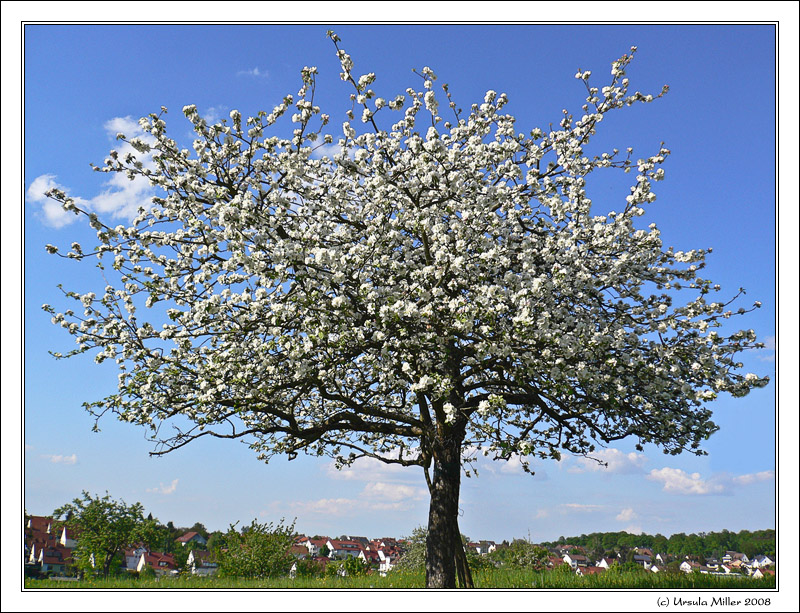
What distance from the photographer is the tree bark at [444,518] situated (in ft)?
47.9

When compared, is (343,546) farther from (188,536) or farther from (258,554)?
(258,554)

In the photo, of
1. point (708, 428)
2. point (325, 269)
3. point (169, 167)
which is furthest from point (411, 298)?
point (708, 428)

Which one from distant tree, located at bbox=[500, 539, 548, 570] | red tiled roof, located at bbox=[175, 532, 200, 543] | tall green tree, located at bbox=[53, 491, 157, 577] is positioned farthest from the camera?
red tiled roof, located at bbox=[175, 532, 200, 543]

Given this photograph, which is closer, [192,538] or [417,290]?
[417,290]

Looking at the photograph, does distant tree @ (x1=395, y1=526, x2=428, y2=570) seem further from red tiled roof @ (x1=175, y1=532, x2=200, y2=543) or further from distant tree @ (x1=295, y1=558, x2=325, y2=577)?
red tiled roof @ (x1=175, y1=532, x2=200, y2=543)

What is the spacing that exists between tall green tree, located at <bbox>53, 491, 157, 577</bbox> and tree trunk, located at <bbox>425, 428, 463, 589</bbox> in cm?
3120

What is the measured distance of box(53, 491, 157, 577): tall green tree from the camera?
38.2m

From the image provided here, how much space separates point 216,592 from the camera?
42.6ft

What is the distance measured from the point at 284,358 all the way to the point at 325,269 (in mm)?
2328

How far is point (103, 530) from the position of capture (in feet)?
125

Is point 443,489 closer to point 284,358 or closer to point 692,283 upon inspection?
point 284,358

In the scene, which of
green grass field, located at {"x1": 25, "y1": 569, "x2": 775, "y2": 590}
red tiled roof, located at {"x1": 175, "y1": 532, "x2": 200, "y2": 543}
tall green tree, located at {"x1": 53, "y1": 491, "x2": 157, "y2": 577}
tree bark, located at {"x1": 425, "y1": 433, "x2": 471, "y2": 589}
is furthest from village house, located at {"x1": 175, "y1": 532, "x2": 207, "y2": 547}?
tree bark, located at {"x1": 425, "y1": 433, "x2": 471, "y2": 589}

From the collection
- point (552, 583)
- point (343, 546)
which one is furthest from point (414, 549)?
point (343, 546)

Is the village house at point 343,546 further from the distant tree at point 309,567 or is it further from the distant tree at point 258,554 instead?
the distant tree at point 258,554
